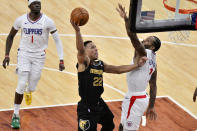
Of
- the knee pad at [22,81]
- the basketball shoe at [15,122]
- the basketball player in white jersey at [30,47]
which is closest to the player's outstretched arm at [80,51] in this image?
the basketball player in white jersey at [30,47]

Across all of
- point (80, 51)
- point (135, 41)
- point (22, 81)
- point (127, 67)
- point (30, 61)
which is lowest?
point (22, 81)

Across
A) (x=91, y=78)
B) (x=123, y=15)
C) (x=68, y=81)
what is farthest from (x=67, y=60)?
(x=123, y=15)

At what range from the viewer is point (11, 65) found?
11289mm

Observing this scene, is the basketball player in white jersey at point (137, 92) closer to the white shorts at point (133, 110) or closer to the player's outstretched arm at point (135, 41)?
the white shorts at point (133, 110)

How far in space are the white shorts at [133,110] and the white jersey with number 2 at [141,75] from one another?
96 mm

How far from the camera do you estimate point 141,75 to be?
721cm

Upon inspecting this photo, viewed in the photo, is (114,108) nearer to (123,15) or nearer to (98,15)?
(123,15)

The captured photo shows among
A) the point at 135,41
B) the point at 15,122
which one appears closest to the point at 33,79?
the point at 15,122

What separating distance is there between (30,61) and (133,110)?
2382 millimetres

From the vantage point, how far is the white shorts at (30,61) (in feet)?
28.1

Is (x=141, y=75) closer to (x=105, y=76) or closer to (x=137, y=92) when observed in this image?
(x=137, y=92)

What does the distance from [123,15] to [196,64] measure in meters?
6.39

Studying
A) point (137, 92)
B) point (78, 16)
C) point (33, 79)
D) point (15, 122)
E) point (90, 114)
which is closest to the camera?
point (78, 16)

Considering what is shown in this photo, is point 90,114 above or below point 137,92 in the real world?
below
